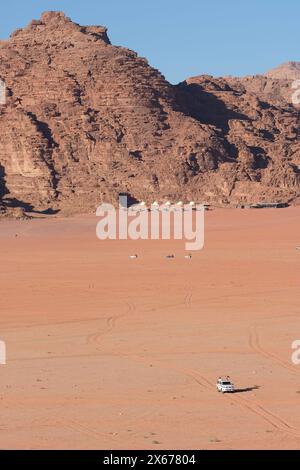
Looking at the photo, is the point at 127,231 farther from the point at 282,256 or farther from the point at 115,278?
the point at 115,278

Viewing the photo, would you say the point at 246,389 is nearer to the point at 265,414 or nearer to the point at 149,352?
the point at 265,414

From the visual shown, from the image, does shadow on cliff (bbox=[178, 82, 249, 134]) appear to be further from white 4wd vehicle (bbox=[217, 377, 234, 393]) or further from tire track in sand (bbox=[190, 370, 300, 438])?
tire track in sand (bbox=[190, 370, 300, 438])

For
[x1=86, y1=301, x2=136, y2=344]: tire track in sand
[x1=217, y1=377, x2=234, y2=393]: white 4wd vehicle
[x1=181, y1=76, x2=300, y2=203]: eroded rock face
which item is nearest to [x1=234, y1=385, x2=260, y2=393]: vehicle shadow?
[x1=217, y1=377, x2=234, y2=393]: white 4wd vehicle

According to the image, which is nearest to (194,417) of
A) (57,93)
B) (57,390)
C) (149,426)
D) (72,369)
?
(149,426)

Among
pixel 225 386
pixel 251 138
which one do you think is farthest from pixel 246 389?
pixel 251 138

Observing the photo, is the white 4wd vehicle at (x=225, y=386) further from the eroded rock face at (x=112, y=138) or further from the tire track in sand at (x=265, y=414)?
the eroded rock face at (x=112, y=138)

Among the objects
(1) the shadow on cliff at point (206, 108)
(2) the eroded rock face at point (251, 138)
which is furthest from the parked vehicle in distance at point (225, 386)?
(1) the shadow on cliff at point (206, 108)
